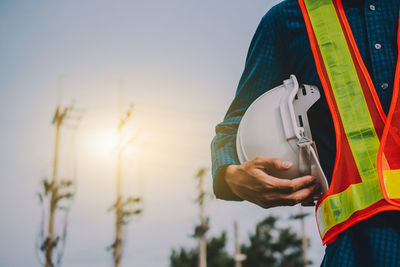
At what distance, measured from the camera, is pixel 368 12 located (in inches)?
58.4

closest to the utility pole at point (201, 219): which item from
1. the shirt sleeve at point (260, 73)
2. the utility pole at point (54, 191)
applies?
the utility pole at point (54, 191)

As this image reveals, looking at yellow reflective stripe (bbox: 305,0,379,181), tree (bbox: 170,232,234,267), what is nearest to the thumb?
yellow reflective stripe (bbox: 305,0,379,181)

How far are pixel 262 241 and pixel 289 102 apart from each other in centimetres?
5745

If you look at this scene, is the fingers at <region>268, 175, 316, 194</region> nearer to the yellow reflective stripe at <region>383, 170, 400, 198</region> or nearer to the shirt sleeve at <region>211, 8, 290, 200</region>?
the yellow reflective stripe at <region>383, 170, 400, 198</region>

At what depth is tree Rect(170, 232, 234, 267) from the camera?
46312mm

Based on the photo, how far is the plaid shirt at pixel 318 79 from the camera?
122 centimetres

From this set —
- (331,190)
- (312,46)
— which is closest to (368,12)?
(312,46)

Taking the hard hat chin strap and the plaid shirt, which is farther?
the hard hat chin strap

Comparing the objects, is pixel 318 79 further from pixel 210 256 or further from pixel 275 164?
pixel 210 256

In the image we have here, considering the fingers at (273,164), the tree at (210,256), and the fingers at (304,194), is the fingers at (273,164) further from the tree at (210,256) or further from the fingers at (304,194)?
the tree at (210,256)

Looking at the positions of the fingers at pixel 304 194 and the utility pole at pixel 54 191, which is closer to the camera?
the fingers at pixel 304 194

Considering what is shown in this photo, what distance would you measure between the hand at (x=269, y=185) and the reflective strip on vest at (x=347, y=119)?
0.07m

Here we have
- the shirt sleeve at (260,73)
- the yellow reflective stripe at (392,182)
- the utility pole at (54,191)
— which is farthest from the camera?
the utility pole at (54,191)

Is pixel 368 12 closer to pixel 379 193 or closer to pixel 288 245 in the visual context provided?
pixel 379 193
